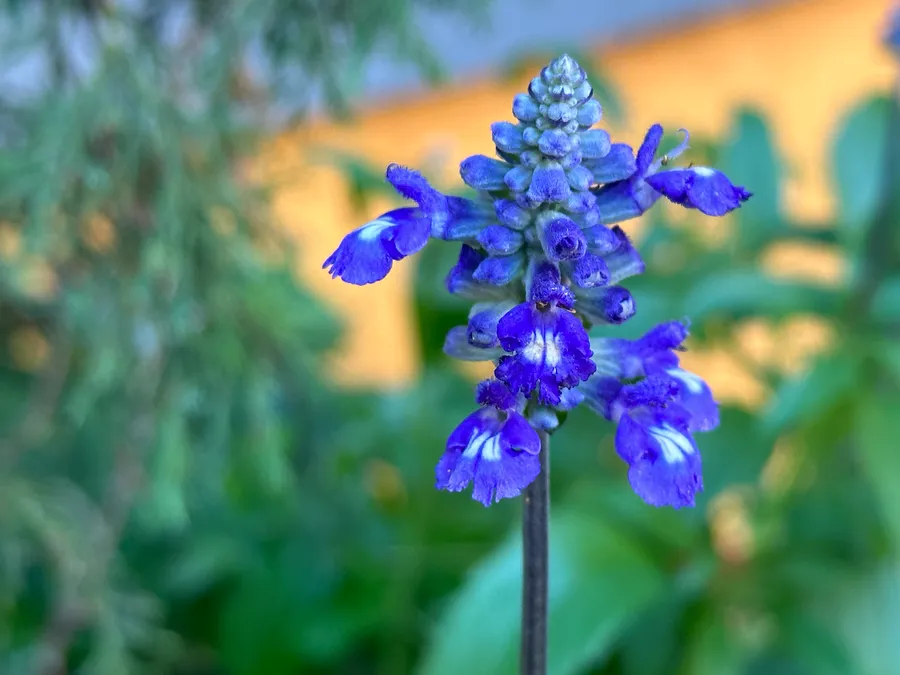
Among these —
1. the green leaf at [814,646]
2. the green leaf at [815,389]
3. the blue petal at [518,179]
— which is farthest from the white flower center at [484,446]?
the green leaf at [814,646]

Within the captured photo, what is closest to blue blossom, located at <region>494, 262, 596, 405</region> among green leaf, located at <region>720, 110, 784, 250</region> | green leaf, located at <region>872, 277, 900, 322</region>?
green leaf, located at <region>872, 277, 900, 322</region>

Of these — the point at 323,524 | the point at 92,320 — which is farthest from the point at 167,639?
the point at 92,320

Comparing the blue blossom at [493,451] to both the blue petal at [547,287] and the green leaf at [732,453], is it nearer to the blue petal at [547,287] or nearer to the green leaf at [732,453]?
the blue petal at [547,287]

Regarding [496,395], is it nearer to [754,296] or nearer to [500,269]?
[500,269]

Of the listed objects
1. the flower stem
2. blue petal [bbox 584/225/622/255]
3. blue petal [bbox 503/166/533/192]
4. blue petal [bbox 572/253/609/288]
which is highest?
blue petal [bbox 503/166/533/192]

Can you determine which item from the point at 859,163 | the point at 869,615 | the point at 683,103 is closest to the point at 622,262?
the point at 869,615

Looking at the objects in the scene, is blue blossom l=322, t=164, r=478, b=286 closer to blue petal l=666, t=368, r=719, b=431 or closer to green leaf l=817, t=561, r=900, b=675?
blue petal l=666, t=368, r=719, b=431
